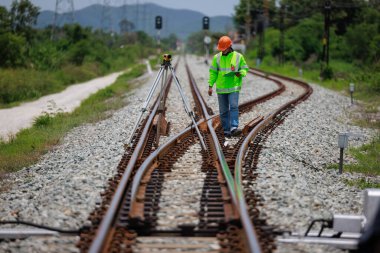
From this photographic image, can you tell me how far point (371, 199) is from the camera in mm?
5641

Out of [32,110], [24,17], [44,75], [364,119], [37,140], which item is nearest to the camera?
[37,140]

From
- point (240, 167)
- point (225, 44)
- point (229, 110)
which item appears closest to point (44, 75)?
point (229, 110)

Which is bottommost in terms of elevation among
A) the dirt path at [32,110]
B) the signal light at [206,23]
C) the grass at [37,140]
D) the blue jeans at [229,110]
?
the dirt path at [32,110]

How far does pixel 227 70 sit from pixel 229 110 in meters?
0.86

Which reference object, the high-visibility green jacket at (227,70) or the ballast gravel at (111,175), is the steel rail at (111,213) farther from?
the high-visibility green jacket at (227,70)

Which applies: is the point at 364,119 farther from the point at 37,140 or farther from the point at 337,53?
the point at 337,53

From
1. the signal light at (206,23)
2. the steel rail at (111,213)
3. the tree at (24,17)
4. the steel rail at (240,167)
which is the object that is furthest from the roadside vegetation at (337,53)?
the tree at (24,17)

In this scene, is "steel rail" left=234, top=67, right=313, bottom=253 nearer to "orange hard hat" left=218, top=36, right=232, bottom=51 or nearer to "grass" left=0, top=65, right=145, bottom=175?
"orange hard hat" left=218, top=36, right=232, bottom=51

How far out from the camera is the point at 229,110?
1135 centimetres

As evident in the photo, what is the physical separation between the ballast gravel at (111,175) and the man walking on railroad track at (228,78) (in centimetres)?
89

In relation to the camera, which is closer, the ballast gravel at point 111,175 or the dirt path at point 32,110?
the ballast gravel at point 111,175

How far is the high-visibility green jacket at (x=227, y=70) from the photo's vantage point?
35.6 feet

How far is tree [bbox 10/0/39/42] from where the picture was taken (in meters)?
48.8

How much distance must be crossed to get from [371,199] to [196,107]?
35.1 ft
